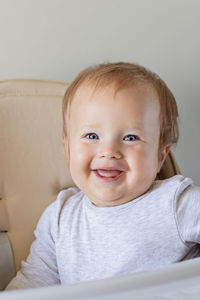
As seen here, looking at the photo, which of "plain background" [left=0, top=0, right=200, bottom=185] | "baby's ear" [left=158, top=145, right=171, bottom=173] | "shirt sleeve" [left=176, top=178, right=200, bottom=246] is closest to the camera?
"shirt sleeve" [left=176, top=178, right=200, bottom=246]

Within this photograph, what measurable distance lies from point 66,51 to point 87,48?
0.19ft

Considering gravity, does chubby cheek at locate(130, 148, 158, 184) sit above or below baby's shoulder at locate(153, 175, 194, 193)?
above

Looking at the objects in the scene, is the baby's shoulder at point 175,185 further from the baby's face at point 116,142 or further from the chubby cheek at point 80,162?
the chubby cheek at point 80,162

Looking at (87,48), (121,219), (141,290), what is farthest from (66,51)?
(141,290)

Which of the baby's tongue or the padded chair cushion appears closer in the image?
the baby's tongue

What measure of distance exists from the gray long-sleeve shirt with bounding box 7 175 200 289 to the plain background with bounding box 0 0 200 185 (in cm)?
39

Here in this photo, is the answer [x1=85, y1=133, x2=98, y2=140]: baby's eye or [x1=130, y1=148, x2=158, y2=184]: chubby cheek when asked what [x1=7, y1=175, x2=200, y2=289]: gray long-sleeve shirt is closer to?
[x1=130, y1=148, x2=158, y2=184]: chubby cheek

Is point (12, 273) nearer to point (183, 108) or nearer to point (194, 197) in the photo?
point (194, 197)

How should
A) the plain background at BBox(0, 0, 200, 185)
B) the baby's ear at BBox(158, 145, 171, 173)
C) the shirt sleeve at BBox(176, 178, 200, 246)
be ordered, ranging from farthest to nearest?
1. the plain background at BBox(0, 0, 200, 185)
2. the baby's ear at BBox(158, 145, 171, 173)
3. the shirt sleeve at BBox(176, 178, 200, 246)

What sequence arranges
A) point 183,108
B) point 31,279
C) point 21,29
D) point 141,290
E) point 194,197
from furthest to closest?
point 183,108 → point 21,29 → point 31,279 → point 194,197 → point 141,290

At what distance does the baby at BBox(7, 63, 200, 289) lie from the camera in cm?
81

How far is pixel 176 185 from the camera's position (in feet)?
2.74

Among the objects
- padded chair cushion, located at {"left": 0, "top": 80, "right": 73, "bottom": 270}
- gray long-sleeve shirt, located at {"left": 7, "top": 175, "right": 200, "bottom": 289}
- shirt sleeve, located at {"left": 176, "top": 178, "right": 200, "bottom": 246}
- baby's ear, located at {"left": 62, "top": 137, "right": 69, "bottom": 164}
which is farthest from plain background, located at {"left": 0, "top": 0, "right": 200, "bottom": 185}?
shirt sleeve, located at {"left": 176, "top": 178, "right": 200, "bottom": 246}

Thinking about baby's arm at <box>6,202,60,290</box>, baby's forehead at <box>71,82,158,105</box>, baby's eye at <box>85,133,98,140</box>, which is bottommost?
baby's arm at <box>6,202,60,290</box>
